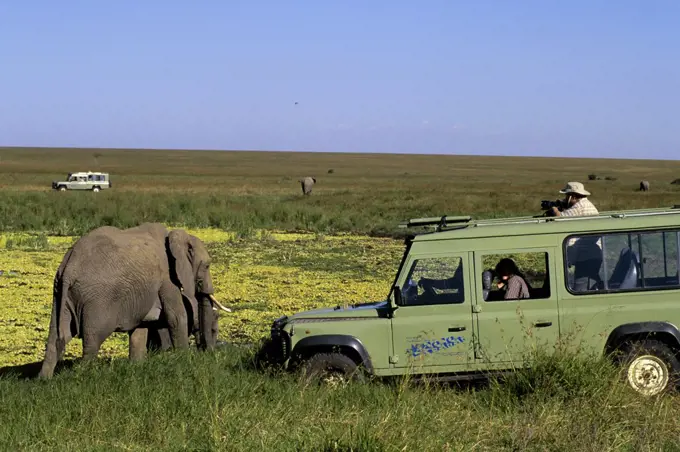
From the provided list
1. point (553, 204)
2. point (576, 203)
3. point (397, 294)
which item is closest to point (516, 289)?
point (397, 294)

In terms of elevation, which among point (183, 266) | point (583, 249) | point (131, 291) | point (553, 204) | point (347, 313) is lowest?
point (347, 313)

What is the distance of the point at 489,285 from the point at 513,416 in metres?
1.90

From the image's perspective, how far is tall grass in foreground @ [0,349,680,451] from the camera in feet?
21.5

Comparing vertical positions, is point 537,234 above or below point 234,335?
above

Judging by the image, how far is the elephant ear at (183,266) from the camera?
11.5 metres

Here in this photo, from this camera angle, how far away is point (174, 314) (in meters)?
11.4

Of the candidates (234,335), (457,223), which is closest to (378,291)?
(234,335)

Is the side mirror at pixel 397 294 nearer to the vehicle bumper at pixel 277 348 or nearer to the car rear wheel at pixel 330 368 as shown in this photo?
the car rear wheel at pixel 330 368

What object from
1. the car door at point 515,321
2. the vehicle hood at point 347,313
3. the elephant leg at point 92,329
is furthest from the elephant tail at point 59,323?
the car door at point 515,321

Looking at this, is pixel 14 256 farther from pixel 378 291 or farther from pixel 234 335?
pixel 234 335

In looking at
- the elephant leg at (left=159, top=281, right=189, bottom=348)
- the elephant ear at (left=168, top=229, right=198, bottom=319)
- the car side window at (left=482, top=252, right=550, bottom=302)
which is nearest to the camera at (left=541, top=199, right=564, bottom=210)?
the car side window at (left=482, top=252, right=550, bottom=302)

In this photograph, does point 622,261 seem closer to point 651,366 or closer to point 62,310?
point 651,366

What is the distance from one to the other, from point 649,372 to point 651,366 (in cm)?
6

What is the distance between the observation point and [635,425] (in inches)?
274
